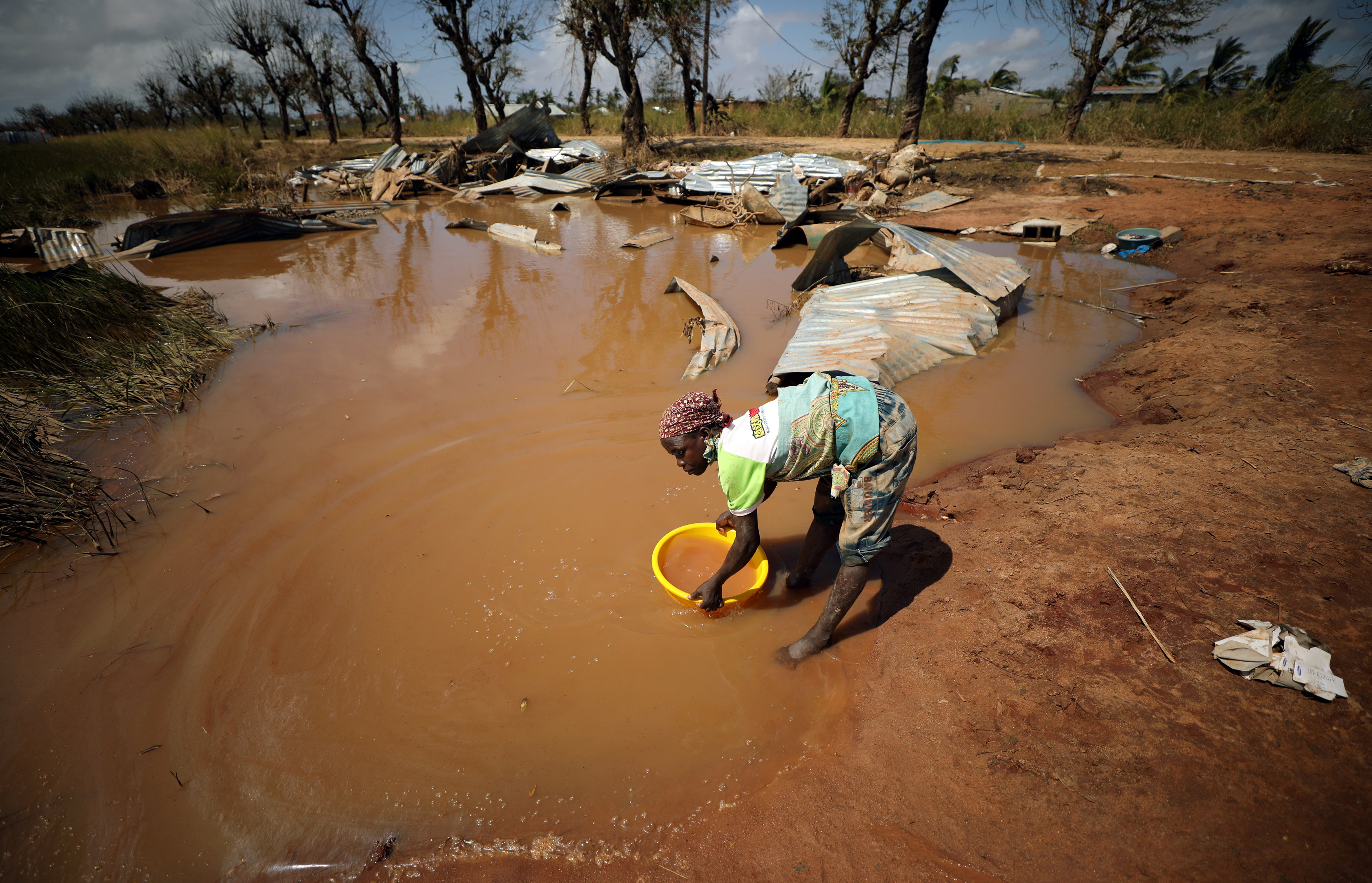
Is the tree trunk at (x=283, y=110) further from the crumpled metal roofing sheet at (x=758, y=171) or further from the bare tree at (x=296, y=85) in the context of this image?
the crumpled metal roofing sheet at (x=758, y=171)

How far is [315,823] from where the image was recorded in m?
2.05

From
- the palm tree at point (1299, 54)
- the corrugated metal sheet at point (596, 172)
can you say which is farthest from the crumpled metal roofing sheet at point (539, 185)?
the palm tree at point (1299, 54)

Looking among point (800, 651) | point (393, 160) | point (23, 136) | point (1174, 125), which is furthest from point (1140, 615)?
point (23, 136)

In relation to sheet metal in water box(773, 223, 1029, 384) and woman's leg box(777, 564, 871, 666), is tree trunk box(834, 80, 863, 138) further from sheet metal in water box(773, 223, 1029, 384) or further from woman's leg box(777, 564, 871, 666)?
woman's leg box(777, 564, 871, 666)

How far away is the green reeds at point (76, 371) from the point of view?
3266 millimetres

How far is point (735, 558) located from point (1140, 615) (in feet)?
5.63

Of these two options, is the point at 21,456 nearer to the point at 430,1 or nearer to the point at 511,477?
the point at 511,477

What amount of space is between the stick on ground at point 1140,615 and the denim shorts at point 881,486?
44.1 inches

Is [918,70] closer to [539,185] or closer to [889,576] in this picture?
[539,185]

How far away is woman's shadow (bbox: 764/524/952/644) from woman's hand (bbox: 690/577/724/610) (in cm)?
48

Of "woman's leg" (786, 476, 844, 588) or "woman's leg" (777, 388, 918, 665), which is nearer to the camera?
"woman's leg" (777, 388, 918, 665)

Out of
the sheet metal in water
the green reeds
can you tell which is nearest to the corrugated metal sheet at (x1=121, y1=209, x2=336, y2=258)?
the green reeds

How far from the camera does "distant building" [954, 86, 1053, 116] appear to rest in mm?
22156

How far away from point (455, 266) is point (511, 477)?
20.5 ft
